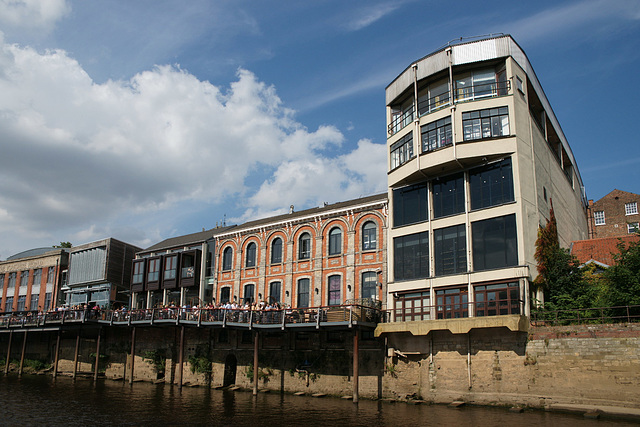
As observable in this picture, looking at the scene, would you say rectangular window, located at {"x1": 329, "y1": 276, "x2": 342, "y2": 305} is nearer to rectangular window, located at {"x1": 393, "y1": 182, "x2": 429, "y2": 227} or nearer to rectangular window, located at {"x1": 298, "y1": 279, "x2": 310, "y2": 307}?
rectangular window, located at {"x1": 298, "y1": 279, "x2": 310, "y2": 307}

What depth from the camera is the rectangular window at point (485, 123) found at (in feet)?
86.7

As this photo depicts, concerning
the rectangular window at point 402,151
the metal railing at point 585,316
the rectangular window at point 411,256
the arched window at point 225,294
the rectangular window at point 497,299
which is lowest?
the metal railing at point 585,316

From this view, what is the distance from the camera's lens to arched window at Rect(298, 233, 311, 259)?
35000 mm

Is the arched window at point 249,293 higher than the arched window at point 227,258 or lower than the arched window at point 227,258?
lower

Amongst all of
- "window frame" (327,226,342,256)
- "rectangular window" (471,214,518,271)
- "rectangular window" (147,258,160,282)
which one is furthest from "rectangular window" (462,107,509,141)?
"rectangular window" (147,258,160,282)

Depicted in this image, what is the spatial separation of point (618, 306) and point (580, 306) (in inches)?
91.3

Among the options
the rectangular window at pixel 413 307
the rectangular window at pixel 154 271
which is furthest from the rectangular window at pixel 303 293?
the rectangular window at pixel 154 271

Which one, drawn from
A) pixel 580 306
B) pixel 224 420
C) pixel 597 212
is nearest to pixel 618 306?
pixel 580 306

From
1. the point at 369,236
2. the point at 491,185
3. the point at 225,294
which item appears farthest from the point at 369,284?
the point at 225,294

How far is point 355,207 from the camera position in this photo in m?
32.8

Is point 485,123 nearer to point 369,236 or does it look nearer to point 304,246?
point 369,236

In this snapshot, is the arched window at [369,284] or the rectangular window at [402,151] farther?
the arched window at [369,284]

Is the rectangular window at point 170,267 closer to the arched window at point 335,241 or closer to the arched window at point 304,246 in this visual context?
the arched window at point 304,246

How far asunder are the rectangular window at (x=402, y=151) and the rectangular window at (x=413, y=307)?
744cm
